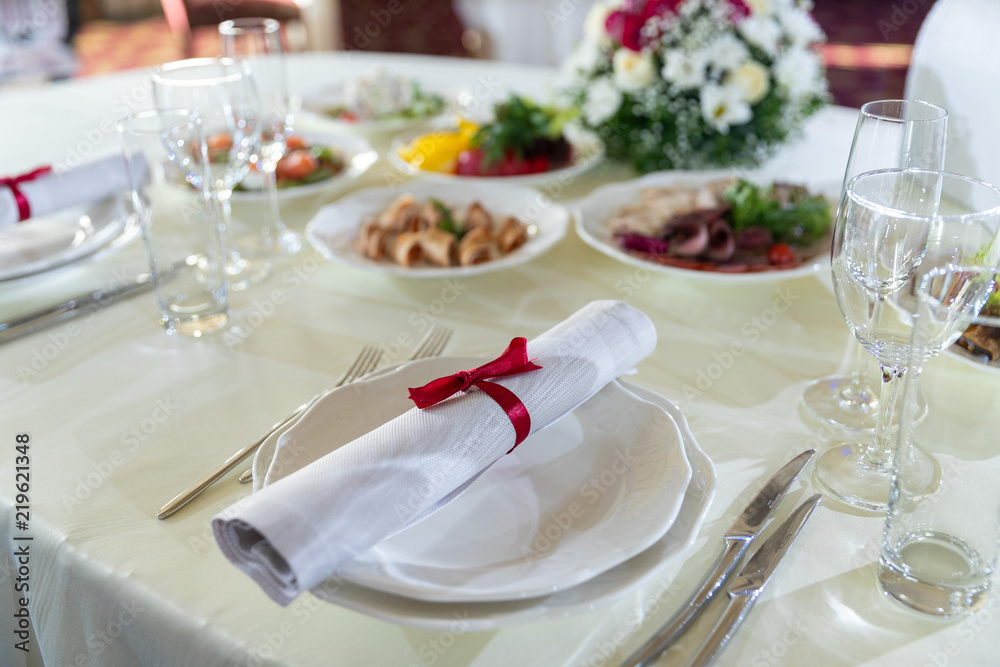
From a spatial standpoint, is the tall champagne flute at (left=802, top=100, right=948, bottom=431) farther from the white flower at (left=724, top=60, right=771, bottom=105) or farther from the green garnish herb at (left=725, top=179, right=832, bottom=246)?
the white flower at (left=724, top=60, right=771, bottom=105)

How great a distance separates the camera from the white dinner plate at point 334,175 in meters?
1.60

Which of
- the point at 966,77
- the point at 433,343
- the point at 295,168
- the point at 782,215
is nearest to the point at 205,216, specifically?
the point at 295,168

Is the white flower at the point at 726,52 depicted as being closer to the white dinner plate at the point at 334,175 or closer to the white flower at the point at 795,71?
the white flower at the point at 795,71

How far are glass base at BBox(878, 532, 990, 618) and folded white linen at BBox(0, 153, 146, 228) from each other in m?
1.27

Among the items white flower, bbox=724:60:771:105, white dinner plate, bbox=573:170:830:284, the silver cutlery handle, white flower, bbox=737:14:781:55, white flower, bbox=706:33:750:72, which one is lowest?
the silver cutlery handle

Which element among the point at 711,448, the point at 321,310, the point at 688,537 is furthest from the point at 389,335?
the point at 688,537

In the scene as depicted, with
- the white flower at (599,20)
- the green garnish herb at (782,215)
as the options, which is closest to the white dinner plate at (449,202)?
the green garnish herb at (782,215)

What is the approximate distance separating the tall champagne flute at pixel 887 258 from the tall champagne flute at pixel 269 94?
0.99m

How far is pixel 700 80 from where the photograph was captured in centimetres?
171

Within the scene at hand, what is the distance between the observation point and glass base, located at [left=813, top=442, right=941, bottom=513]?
82 centimetres

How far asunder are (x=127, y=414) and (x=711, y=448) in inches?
28.0

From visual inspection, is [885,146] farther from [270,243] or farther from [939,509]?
[270,243]

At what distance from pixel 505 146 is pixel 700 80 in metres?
0.44

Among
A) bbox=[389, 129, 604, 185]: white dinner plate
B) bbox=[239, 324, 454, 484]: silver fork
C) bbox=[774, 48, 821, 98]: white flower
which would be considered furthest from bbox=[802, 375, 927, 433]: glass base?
bbox=[774, 48, 821, 98]: white flower
